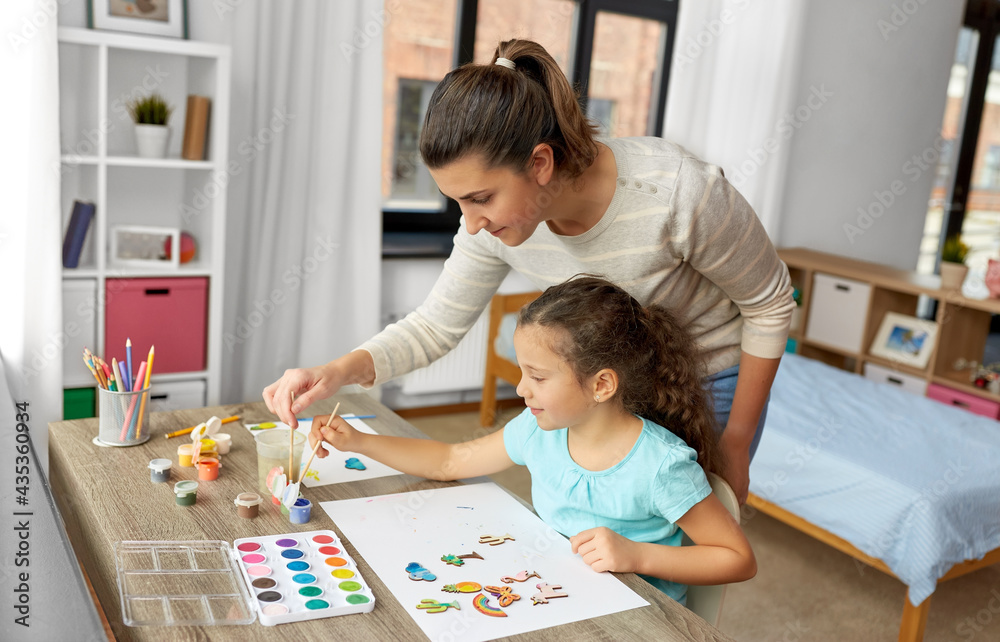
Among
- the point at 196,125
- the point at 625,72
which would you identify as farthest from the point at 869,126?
the point at 196,125

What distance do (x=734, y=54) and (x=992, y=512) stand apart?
238 cm

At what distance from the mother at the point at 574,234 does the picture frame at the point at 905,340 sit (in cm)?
245

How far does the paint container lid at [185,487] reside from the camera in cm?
123

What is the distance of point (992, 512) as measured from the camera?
239cm

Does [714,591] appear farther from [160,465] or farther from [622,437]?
[160,465]

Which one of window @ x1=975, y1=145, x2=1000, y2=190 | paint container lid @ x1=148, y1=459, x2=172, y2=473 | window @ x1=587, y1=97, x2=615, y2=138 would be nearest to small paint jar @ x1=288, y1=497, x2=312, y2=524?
paint container lid @ x1=148, y1=459, x2=172, y2=473

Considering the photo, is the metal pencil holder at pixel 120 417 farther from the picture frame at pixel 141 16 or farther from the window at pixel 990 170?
the window at pixel 990 170

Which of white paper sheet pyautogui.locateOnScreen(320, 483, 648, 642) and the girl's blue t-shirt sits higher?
the girl's blue t-shirt

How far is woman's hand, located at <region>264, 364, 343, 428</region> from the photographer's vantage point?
1.36 metres

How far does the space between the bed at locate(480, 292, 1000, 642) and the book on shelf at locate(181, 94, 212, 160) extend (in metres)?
2.00

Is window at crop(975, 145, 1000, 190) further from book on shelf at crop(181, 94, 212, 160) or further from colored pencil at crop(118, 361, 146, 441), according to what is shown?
colored pencil at crop(118, 361, 146, 441)

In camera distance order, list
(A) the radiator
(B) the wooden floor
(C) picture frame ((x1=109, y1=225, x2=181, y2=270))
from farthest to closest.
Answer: (A) the radiator < (C) picture frame ((x1=109, y1=225, x2=181, y2=270)) < (B) the wooden floor

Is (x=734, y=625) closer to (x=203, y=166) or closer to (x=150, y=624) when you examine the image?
(x=150, y=624)

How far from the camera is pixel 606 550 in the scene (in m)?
1.16
